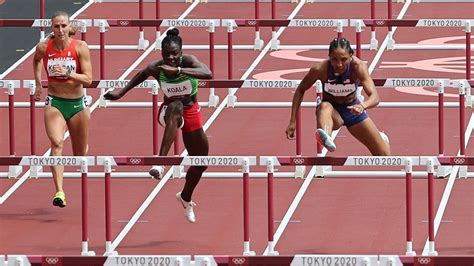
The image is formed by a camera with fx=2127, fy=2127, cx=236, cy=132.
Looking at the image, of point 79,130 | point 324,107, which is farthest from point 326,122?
point 79,130

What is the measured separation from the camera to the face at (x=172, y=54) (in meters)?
19.4

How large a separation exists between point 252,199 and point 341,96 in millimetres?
2661

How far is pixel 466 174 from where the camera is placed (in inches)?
891

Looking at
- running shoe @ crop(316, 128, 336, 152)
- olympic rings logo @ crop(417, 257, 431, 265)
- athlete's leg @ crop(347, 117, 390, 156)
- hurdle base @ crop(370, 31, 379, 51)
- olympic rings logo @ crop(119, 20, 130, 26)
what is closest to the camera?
olympic rings logo @ crop(417, 257, 431, 265)

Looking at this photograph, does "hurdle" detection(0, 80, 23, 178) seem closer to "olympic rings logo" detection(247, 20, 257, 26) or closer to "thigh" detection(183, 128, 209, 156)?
"thigh" detection(183, 128, 209, 156)

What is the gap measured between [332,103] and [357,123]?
0.29 m

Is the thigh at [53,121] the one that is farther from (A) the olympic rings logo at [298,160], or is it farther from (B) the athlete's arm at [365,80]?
(A) the olympic rings logo at [298,160]

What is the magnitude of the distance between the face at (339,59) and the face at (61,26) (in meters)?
2.72

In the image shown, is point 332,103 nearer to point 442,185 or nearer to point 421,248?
point 421,248

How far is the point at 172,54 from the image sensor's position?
63.9 ft

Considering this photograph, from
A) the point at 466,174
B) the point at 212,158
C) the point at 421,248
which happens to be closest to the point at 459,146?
the point at 466,174

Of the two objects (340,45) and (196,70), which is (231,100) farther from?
(340,45)

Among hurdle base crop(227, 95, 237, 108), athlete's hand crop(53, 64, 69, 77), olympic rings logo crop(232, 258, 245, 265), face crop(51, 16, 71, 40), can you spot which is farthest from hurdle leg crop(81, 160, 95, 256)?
hurdle base crop(227, 95, 237, 108)

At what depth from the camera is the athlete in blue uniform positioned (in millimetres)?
19016
